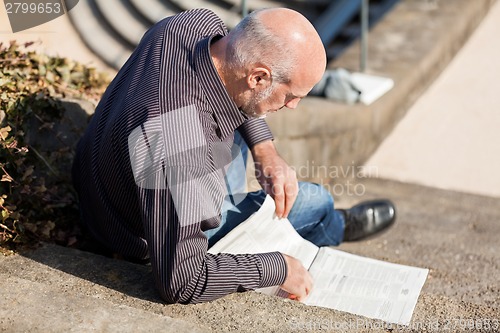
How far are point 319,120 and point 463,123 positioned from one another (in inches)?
60.0

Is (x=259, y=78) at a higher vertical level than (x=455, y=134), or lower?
higher

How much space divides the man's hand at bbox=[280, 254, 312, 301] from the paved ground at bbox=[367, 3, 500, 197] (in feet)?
8.69

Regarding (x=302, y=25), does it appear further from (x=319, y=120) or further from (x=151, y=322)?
(x=319, y=120)

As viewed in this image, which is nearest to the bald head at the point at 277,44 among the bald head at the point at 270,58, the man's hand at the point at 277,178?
the bald head at the point at 270,58

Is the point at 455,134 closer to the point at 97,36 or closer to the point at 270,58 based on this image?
the point at 270,58

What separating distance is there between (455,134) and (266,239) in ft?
10.6

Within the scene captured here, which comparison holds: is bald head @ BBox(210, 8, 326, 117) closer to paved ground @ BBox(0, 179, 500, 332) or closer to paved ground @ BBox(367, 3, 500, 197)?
paved ground @ BBox(0, 179, 500, 332)

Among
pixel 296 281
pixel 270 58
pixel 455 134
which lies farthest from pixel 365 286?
pixel 455 134

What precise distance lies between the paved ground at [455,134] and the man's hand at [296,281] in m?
2.65

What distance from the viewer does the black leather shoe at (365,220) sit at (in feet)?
11.4

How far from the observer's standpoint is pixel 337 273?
109 inches

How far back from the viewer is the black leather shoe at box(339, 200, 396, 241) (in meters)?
3.47

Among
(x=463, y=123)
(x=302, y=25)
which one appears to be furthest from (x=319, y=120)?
(x=302, y=25)

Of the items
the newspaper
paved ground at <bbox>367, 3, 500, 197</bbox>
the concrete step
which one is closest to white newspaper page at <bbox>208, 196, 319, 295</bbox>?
the newspaper
